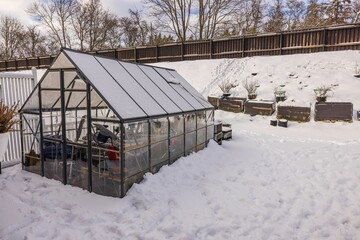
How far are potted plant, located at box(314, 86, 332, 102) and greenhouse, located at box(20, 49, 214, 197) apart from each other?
645 centimetres

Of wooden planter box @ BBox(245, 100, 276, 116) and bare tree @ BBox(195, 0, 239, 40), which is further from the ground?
bare tree @ BBox(195, 0, 239, 40)

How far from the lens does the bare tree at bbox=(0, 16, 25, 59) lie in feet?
96.8

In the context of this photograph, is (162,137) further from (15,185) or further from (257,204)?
(15,185)

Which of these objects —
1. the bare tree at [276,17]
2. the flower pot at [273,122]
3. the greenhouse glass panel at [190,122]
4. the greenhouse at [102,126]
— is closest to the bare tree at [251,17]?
the bare tree at [276,17]

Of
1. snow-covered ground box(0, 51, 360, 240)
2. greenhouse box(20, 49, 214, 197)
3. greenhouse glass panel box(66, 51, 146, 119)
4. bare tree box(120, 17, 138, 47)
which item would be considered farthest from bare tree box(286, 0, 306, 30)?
greenhouse glass panel box(66, 51, 146, 119)

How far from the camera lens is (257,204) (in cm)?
444

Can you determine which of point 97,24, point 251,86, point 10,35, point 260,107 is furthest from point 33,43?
point 260,107

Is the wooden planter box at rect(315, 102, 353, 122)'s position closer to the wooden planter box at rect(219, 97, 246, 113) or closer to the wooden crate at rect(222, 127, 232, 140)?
the wooden planter box at rect(219, 97, 246, 113)

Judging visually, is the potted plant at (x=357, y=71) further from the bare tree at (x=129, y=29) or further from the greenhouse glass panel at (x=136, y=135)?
the bare tree at (x=129, y=29)

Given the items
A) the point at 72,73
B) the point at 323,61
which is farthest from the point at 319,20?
the point at 72,73

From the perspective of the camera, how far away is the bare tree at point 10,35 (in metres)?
29.5

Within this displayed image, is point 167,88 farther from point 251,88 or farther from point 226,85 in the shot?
point 226,85

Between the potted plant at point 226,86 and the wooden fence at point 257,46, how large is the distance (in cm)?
290

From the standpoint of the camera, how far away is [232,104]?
1202cm
